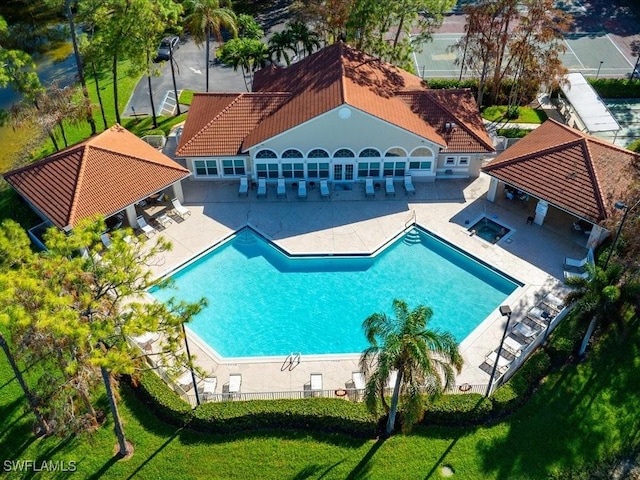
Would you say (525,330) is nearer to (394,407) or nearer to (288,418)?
(394,407)

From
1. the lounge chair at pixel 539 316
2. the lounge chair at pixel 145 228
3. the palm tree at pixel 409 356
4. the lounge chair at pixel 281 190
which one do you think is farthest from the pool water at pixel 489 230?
the lounge chair at pixel 145 228

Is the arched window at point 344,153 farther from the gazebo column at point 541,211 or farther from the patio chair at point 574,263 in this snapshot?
the patio chair at point 574,263

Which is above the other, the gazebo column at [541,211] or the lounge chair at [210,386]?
the gazebo column at [541,211]

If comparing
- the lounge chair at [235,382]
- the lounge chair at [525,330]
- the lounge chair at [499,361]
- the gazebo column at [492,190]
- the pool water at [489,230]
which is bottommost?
the lounge chair at [235,382]

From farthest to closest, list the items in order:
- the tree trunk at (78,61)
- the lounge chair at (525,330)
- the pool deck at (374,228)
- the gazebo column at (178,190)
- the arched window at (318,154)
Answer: the arched window at (318,154), the tree trunk at (78,61), the gazebo column at (178,190), the pool deck at (374,228), the lounge chair at (525,330)

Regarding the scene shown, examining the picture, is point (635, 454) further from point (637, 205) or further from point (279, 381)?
point (279, 381)

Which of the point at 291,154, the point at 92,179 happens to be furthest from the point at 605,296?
the point at 92,179
